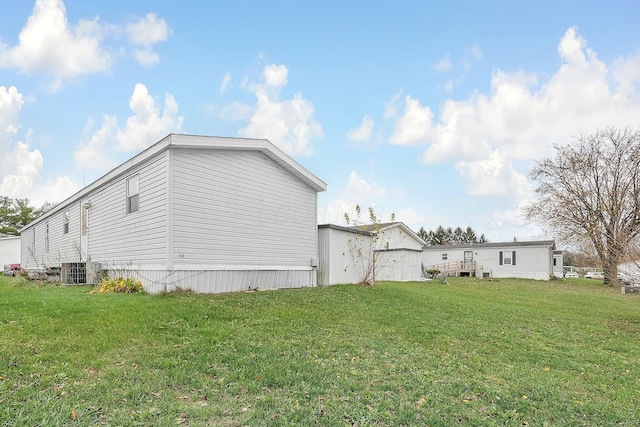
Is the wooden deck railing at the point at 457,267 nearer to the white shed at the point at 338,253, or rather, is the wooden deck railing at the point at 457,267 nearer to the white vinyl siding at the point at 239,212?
the white shed at the point at 338,253

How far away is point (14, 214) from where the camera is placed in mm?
40844

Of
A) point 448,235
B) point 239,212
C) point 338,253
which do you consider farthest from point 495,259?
point 448,235

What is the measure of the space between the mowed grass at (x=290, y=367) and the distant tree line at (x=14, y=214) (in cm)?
3901

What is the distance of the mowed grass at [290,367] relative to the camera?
387 cm

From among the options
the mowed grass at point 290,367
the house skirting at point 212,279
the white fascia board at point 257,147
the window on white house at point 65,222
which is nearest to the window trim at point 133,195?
the house skirting at point 212,279

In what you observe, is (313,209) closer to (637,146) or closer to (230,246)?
(230,246)

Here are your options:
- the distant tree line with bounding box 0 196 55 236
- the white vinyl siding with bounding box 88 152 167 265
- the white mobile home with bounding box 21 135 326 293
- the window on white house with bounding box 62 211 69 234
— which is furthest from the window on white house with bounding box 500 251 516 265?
the distant tree line with bounding box 0 196 55 236

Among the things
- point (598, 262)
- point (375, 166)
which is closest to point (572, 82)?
point (598, 262)

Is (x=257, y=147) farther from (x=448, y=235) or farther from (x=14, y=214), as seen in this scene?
(x=448, y=235)

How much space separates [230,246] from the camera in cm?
1113

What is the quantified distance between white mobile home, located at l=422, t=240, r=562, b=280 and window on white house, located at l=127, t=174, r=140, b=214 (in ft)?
88.3

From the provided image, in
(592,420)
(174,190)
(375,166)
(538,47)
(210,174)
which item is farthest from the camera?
(375,166)

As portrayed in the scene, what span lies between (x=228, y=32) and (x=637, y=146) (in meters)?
27.2

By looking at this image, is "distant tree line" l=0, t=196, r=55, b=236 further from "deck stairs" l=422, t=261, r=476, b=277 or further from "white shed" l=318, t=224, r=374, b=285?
"deck stairs" l=422, t=261, r=476, b=277
